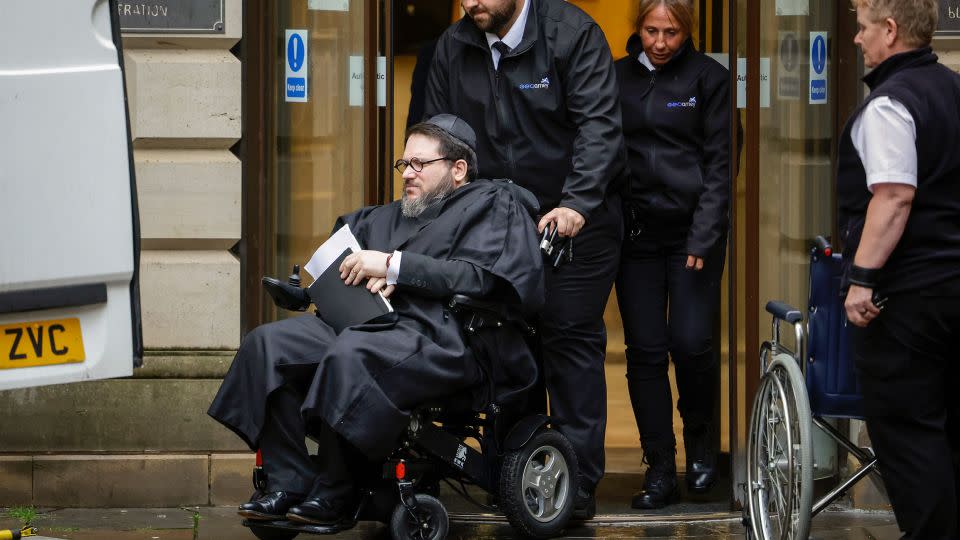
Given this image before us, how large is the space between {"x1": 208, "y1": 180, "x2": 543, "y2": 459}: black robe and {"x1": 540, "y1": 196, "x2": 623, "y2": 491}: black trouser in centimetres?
51

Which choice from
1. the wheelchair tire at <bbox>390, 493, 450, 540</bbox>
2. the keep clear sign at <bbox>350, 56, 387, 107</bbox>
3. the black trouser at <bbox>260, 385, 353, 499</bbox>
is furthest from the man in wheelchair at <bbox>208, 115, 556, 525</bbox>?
the keep clear sign at <bbox>350, 56, 387, 107</bbox>

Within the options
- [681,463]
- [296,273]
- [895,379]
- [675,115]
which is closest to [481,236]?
[296,273]

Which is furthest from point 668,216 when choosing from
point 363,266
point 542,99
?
point 363,266

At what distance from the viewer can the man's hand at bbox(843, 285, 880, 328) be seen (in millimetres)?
4570

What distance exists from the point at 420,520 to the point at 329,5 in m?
2.61

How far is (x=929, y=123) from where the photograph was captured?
4496 mm

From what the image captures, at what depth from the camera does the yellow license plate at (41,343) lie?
435cm

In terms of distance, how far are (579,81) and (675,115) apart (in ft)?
1.75

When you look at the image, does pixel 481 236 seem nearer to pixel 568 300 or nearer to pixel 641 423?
pixel 568 300

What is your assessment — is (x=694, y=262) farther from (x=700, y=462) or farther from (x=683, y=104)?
(x=700, y=462)

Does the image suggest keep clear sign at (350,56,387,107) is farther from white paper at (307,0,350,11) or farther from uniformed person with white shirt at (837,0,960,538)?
uniformed person with white shirt at (837,0,960,538)

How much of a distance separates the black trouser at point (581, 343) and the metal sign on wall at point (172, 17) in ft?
6.11

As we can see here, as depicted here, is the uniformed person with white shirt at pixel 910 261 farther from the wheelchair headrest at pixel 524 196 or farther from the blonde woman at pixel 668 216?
the blonde woman at pixel 668 216

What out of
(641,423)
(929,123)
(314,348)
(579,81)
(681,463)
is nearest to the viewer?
(929,123)
